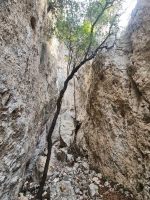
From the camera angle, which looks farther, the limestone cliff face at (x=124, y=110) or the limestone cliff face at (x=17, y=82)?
the limestone cliff face at (x=124, y=110)

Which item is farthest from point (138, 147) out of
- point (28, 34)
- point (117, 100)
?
point (28, 34)

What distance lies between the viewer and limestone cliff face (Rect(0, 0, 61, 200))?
8172 millimetres

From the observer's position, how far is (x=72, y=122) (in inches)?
711

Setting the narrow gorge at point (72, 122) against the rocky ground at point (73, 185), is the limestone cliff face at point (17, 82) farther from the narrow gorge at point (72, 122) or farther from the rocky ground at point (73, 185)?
the rocky ground at point (73, 185)

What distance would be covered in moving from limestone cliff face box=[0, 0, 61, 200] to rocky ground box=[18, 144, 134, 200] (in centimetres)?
196

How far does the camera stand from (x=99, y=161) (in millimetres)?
14094

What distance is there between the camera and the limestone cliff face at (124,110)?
39.3ft

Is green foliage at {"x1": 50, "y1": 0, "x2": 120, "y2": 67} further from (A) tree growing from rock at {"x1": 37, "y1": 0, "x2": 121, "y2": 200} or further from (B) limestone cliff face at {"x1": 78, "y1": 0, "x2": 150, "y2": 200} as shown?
(B) limestone cliff face at {"x1": 78, "y1": 0, "x2": 150, "y2": 200}

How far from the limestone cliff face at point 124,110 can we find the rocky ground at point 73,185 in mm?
501

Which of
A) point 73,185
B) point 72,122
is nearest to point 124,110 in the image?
point 73,185

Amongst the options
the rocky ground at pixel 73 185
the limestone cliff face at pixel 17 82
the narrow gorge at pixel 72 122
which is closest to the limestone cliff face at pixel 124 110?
the narrow gorge at pixel 72 122

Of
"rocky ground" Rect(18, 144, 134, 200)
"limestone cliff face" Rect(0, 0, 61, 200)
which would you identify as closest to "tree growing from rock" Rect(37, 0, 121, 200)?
"limestone cliff face" Rect(0, 0, 61, 200)

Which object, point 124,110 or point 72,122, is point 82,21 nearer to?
point 124,110

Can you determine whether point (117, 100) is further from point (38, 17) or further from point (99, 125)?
point (38, 17)
